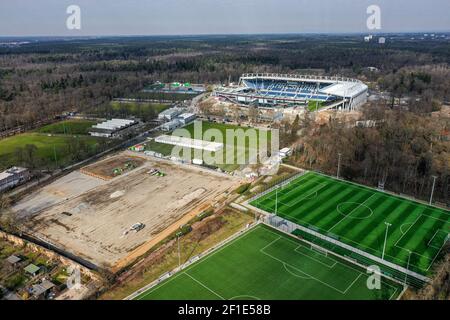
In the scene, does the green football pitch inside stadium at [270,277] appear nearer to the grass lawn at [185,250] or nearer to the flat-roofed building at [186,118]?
the grass lawn at [185,250]

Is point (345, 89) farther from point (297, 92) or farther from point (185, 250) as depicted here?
point (185, 250)

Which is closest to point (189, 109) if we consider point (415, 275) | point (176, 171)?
point (176, 171)

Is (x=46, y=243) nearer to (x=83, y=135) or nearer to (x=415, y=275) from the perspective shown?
(x=415, y=275)

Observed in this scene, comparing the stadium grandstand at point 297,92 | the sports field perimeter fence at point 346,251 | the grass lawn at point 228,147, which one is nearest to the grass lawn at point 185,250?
the sports field perimeter fence at point 346,251

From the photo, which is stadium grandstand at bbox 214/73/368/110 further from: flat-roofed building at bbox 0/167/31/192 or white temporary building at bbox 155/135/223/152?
flat-roofed building at bbox 0/167/31/192

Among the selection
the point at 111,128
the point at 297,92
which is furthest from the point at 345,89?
the point at 111,128

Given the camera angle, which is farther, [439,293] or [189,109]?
[189,109]
